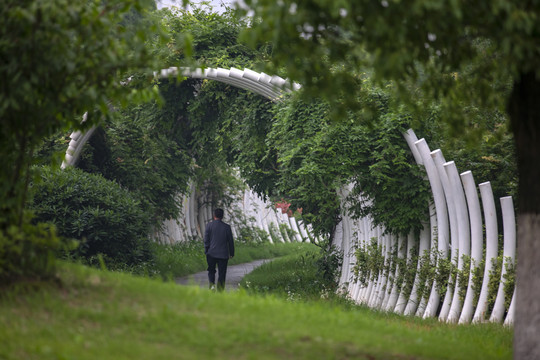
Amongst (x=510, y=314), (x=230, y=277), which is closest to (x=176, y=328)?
(x=510, y=314)

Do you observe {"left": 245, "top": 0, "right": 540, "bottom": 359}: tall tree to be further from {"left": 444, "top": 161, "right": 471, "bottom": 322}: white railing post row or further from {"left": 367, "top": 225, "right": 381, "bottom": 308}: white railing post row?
{"left": 367, "top": 225, "right": 381, "bottom": 308}: white railing post row

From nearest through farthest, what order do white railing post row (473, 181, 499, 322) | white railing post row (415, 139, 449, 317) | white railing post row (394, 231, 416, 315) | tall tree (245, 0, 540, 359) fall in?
tall tree (245, 0, 540, 359) < white railing post row (473, 181, 499, 322) < white railing post row (415, 139, 449, 317) < white railing post row (394, 231, 416, 315)

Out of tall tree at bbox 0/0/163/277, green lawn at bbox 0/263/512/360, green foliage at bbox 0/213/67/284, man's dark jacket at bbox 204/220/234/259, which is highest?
tall tree at bbox 0/0/163/277

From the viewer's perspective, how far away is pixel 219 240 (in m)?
11.2

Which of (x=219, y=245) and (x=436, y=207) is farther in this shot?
(x=219, y=245)

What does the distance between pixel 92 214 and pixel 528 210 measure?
9.37 metres

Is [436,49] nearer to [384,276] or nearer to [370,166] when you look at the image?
[370,166]

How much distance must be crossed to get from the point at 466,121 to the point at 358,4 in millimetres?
2543

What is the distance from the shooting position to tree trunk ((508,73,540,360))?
514 centimetres

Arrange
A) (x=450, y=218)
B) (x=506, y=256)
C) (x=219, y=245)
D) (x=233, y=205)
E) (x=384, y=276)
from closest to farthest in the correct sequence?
(x=506, y=256) < (x=450, y=218) < (x=219, y=245) < (x=384, y=276) < (x=233, y=205)

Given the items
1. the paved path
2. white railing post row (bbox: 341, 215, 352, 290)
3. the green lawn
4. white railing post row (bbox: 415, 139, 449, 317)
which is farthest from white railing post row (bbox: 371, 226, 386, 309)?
the green lawn

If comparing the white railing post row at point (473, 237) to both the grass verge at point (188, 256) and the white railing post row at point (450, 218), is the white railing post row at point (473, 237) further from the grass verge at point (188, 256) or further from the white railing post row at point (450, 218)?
the grass verge at point (188, 256)

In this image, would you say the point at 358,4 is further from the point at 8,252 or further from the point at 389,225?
the point at 389,225

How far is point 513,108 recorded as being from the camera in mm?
5328
